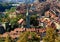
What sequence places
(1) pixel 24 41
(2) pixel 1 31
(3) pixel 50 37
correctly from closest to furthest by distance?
(1) pixel 24 41 → (3) pixel 50 37 → (2) pixel 1 31

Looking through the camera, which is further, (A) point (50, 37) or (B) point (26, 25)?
(B) point (26, 25)

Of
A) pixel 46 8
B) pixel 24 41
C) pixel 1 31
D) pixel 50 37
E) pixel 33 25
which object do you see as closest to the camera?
pixel 24 41

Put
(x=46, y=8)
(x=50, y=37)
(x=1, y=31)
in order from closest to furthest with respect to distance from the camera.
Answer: (x=50, y=37) → (x=1, y=31) → (x=46, y=8)

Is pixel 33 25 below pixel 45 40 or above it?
below

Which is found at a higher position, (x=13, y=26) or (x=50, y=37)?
(x=50, y=37)

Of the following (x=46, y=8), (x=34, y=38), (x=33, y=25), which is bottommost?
(x=46, y=8)

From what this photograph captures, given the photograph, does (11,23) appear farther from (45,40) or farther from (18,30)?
(45,40)

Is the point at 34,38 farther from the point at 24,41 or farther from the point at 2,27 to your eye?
the point at 2,27

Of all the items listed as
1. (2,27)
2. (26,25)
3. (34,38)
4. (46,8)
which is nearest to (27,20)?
(26,25)

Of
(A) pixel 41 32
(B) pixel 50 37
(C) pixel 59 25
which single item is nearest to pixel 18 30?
(A) pixel 41 32

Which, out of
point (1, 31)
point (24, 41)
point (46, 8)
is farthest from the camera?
point (46, 8)
